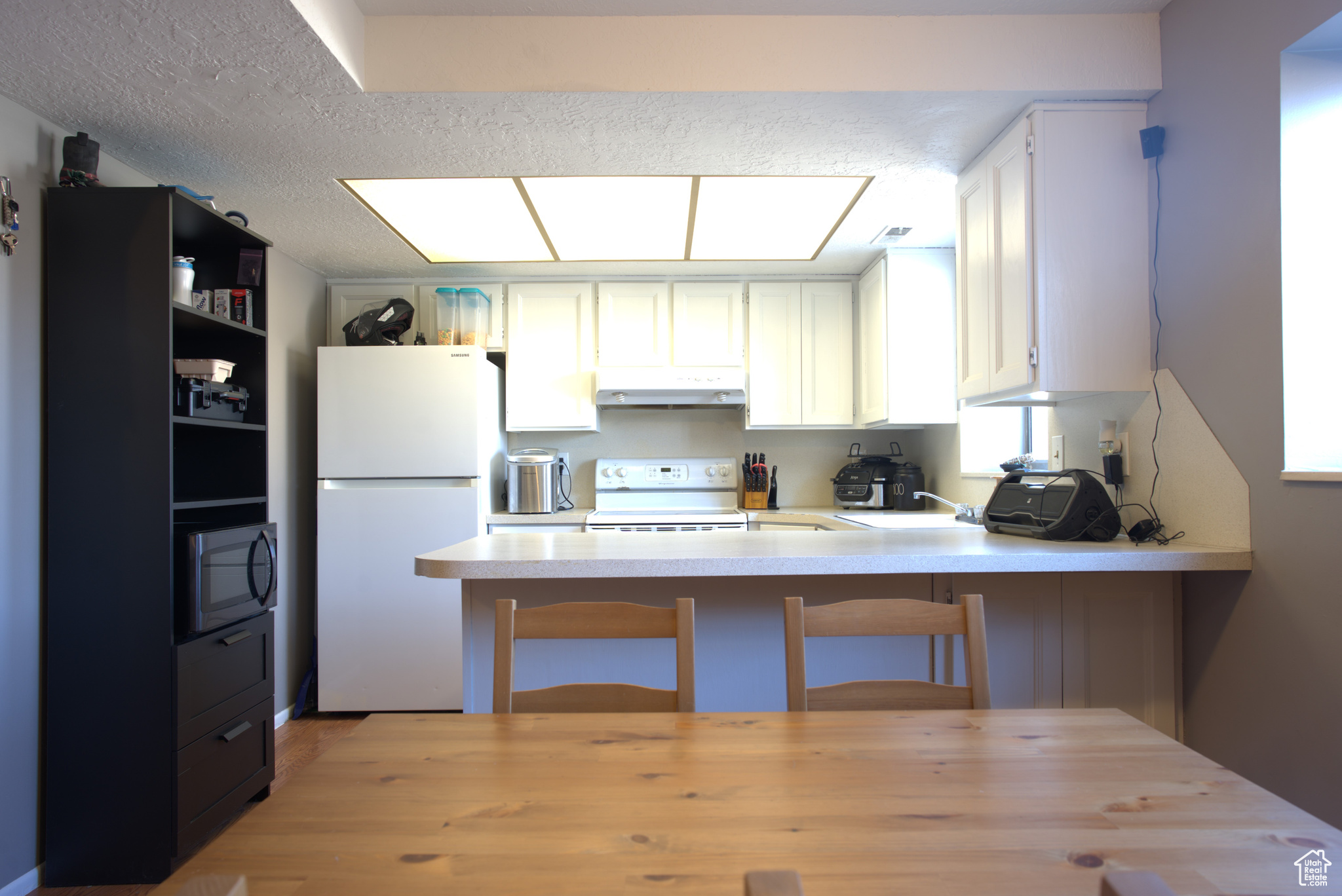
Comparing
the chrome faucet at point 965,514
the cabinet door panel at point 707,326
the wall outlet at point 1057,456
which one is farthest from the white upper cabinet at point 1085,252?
the cabinet door panel at point 707,326

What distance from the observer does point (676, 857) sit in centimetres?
→ 67

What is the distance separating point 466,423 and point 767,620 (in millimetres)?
2042

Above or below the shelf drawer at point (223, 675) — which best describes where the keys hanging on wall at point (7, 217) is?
above

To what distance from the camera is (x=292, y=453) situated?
340 centimetres

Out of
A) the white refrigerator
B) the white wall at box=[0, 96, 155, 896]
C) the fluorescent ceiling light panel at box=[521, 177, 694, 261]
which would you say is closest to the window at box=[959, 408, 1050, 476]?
the fluorescent ceiling light panel at box=[521, 177, 694, 261]

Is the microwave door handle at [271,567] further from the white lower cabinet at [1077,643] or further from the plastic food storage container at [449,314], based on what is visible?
the white lower cabinet at [1077,643]

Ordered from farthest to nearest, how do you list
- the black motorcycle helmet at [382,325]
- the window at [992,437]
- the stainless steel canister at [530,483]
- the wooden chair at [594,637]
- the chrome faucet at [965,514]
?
the stainless steel canister at [530,483], the black motorcycle helmet at [382,325], the window at [992,437], the chrome faucet at [965,514], the wooden chair at [594,637]

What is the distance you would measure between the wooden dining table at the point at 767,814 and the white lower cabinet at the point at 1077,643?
0.87 metres

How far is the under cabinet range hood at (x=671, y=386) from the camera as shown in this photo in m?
3.68

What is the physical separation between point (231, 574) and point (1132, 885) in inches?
97.7

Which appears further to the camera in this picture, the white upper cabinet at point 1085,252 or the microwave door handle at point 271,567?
the microwave door handle at point 271,567

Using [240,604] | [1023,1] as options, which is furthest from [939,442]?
[240,604]

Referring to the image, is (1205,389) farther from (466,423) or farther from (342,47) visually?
(466,423)

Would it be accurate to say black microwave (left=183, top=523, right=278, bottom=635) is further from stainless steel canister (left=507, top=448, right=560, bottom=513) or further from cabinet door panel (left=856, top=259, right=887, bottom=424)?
cabinet door panel (left=856, top=259, right=887, bottom=424)
